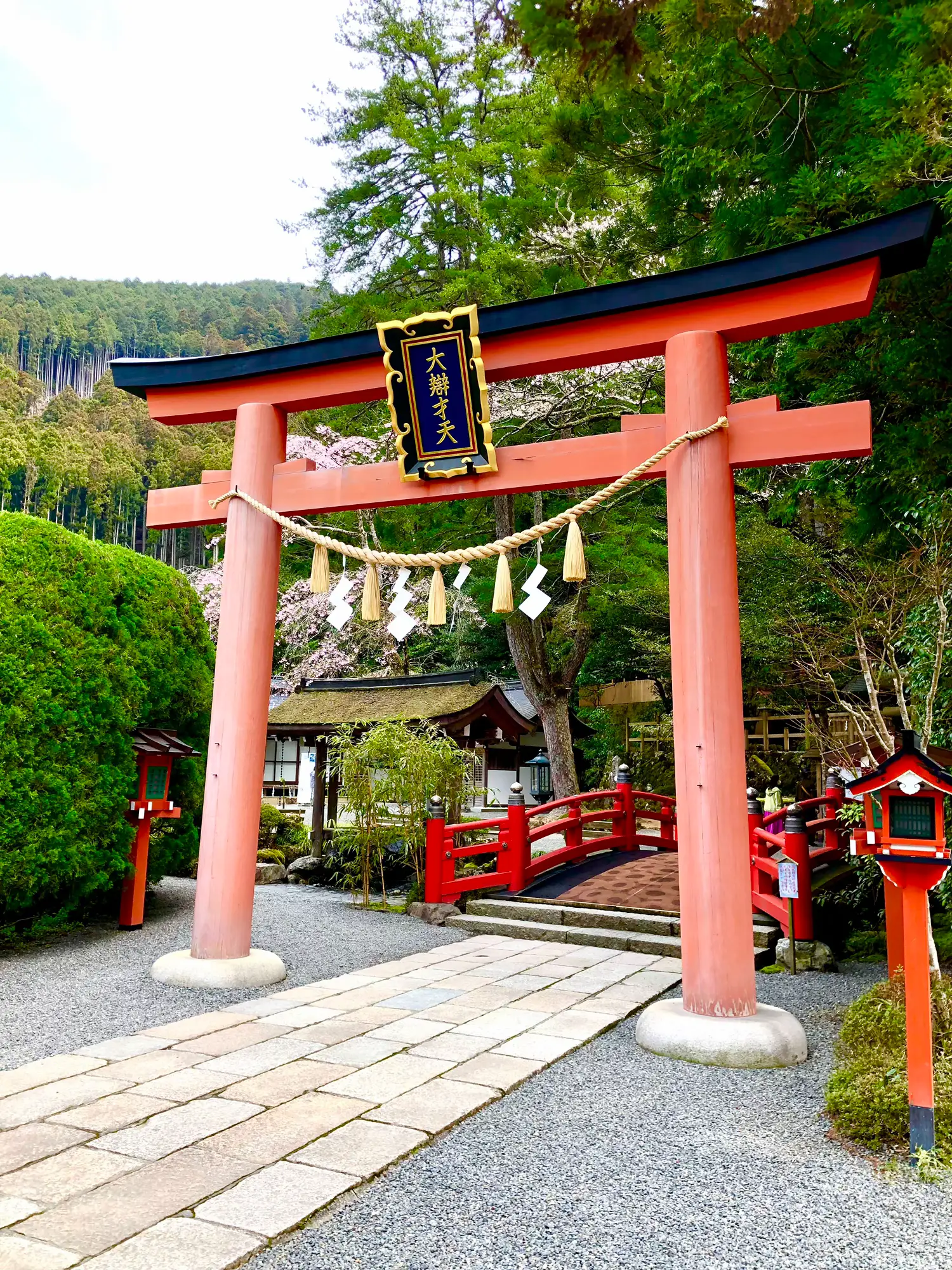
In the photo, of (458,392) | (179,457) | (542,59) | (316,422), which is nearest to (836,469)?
(458,392)

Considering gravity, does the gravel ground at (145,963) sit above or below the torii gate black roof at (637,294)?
below

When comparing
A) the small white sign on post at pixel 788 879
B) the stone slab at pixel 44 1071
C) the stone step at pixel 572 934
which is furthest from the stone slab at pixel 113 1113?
the stone step at pixel 572 934

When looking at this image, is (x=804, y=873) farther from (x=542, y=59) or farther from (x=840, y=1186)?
(x=542, y=59)

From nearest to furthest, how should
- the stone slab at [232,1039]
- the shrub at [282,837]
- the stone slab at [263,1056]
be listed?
the stone slab at [263,1056] → the stone slab at [232,1039] → the shrub at [282,837]

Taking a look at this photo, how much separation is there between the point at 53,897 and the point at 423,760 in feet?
12.8

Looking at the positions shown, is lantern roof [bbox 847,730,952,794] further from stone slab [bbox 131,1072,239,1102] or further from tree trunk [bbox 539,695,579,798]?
tree trunk [bbox 539,695,579,798]

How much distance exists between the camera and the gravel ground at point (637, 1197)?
7.78 ft

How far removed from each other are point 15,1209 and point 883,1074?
9.91 feet

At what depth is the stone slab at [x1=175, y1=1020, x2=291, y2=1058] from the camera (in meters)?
4.10

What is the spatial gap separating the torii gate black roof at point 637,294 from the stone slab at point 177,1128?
168 inches

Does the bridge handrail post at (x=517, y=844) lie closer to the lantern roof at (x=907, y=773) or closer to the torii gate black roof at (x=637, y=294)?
the torii gate black roof at (x=637, y=294)

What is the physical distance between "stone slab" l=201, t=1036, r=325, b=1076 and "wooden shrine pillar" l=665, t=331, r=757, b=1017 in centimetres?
194

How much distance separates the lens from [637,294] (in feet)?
16.3

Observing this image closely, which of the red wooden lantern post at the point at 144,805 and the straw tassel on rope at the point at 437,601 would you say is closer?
the straw tassel on rope at the point at 437,601
